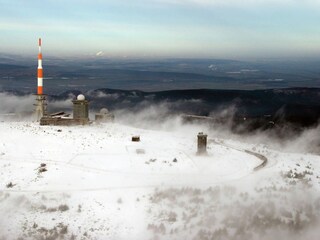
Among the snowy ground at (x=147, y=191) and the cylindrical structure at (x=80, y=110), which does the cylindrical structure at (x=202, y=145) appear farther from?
the cylindrical structure at (x=80, y=110)

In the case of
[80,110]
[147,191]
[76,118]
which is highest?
[80,110]

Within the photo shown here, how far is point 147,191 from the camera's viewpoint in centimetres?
2666

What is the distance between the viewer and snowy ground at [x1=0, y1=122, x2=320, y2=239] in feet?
74.7

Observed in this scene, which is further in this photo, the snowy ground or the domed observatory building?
the domed observatory building

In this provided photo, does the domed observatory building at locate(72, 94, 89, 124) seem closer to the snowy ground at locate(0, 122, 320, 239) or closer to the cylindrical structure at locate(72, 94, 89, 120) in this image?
the cylindrical structure at locate(72, 94, 89, 120)

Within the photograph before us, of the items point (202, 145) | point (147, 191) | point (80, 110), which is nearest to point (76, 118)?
point (80, 110)

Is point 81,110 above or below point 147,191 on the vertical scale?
above

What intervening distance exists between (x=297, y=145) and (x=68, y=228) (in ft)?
125

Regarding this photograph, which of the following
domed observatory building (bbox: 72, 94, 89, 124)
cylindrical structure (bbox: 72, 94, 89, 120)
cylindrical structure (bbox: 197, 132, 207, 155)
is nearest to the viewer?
cylindrical structure (bbox: 197, 132, 207, 155)

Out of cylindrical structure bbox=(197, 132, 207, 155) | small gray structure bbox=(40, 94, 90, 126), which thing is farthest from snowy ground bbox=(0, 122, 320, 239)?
small gray structure bbox=(40, 94, 90, 126)

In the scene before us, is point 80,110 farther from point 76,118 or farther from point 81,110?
point 76,118

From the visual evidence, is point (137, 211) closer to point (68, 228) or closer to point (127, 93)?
point (68, 228)

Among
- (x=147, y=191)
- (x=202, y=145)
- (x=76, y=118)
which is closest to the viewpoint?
(x=147, y=191)

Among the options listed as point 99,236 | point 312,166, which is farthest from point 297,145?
point 99,236
